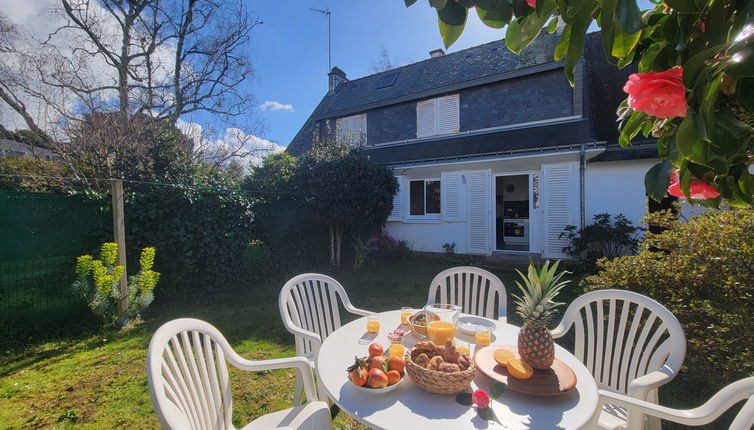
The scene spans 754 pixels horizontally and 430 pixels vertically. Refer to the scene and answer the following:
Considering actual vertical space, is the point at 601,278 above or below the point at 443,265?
above

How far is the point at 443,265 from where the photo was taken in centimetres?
859

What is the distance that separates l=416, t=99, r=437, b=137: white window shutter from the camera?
11047 millimetres

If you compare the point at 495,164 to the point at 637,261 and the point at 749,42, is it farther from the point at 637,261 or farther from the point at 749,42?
the point at 749,42

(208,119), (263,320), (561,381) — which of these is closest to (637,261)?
(561,381)

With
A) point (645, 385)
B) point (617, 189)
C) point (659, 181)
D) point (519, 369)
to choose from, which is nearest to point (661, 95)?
point (659, 181)

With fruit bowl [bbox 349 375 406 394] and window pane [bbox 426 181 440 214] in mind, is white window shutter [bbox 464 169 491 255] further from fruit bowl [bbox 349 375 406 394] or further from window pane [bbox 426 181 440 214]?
fruit bowl [bbox 349 375 406 394]

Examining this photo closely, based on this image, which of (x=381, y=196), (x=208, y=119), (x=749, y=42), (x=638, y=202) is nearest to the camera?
(x=749, y=42)

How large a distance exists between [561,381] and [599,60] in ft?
42.0

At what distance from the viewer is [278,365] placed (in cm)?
199

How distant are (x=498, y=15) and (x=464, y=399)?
1.57 meters

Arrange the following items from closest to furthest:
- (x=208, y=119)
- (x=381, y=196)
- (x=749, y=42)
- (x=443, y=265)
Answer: (x=749, y=42), (x=381, y=196), (x=443, y=265), (x=208, y=119)

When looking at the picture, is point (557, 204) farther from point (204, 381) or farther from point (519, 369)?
point (204, 381)

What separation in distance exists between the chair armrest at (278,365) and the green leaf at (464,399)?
40.2 inches

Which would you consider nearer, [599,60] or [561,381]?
[561,381]
